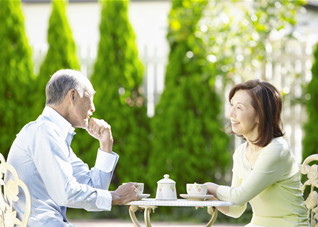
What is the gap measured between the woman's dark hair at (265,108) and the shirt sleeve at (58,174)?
837 millimetres

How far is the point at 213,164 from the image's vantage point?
9273 millimetres

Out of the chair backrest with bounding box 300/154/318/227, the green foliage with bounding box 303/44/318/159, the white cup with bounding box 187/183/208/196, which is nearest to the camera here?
the white cup with bounding box 187/183/208/196

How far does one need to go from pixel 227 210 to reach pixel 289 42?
6.60 meters

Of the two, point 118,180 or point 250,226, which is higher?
point 250,226

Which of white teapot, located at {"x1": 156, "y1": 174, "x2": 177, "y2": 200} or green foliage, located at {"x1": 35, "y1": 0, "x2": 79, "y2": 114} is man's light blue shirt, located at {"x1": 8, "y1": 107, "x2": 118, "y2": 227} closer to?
white teapot, located at {"x1": 156, "y1": 174, "x2": 177, "y2": 200}

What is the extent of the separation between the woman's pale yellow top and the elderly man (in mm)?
543

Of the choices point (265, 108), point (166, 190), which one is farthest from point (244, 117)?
point (166, 190)

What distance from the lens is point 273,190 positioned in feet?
11.4

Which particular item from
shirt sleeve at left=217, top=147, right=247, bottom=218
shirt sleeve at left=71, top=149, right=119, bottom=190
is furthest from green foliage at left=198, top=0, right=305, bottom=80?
shirt sleeve at left=71, top=149, right=119, bottom=190

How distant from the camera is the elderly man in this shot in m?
3.11

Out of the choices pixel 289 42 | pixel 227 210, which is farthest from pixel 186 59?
pixel 227 210

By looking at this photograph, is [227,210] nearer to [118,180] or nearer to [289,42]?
[118,180]

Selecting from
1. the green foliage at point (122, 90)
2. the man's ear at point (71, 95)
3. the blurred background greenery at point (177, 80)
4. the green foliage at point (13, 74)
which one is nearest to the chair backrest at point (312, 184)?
the man's ear at point (71, 95)

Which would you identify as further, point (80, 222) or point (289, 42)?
point (289, 42)
